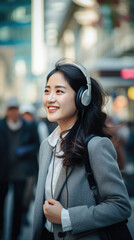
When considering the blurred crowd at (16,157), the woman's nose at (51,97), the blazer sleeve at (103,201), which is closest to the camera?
the blazer sleeve at (103,201)

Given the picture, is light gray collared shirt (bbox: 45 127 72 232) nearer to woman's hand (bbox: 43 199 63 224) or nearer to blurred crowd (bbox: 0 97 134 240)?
woman's hand (bbox: 43 199 63 224)

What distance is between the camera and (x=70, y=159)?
2184 mm

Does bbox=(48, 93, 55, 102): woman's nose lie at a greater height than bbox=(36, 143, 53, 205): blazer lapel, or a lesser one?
greater

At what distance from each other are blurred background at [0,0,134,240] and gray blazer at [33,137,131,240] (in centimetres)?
72

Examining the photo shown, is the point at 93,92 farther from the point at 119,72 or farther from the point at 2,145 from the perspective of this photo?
the point at 119,72

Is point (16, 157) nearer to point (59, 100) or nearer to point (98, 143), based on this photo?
point (59, 100)

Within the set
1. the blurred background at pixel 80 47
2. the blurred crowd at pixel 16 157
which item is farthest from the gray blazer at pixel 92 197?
the blurred crowd at pixel 16 157

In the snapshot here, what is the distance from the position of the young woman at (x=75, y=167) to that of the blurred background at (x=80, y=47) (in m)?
0.45

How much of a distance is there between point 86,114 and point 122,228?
733 mm

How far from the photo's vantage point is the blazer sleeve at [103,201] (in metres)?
2.06

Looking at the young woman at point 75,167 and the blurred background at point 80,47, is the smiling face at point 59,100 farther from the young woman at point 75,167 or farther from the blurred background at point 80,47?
the blurred background at point 80,47

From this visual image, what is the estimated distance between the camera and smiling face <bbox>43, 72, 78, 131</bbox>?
7.46ft

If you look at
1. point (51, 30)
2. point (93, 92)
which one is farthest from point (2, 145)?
point (51, 30)

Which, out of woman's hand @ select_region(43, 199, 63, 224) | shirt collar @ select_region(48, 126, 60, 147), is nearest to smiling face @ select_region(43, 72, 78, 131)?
shirt collar @ select_region(48, 126, 60, 147)
